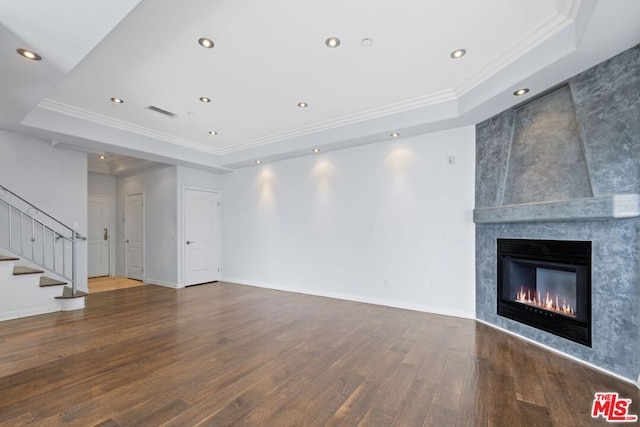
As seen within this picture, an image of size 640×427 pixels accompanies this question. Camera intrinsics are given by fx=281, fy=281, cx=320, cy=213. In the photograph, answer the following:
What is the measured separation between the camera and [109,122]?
4.55m

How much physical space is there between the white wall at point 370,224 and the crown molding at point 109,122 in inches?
59.1

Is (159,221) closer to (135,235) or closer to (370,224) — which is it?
(135,235)

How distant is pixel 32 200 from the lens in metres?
4.72

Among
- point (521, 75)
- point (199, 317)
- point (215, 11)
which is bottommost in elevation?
point (199, 317)

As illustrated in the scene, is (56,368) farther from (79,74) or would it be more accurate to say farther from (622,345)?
(622,345)

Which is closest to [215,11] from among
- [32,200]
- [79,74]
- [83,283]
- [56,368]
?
[79,74]

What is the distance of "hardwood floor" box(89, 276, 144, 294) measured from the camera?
612 centimetres

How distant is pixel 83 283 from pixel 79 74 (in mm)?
3905

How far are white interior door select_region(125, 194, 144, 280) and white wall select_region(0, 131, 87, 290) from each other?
180 cm

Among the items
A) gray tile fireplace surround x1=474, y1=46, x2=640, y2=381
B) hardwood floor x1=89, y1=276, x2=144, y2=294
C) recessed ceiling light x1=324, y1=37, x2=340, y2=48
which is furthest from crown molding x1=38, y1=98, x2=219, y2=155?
gray tile fireplace surround x1=474, y1=46, x2=640, y2=381

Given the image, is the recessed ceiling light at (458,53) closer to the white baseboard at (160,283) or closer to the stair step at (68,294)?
the stair step at (68,294)

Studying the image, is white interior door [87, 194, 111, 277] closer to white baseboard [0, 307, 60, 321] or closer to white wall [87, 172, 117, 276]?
white wall [87, 172, 117, 276]

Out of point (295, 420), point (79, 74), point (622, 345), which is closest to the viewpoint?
point (295, 420)

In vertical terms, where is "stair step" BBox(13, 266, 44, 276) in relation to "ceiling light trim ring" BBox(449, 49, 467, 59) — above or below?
below
